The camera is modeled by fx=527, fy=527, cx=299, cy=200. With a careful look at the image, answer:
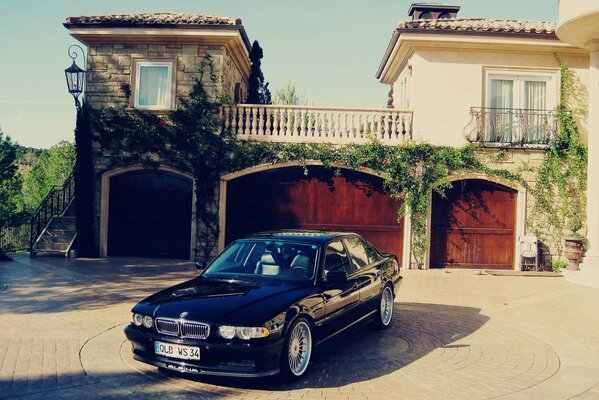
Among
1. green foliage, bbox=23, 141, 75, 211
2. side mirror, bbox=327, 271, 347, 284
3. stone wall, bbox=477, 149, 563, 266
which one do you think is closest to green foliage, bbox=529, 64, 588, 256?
stone wall, bbox=477, 149, 563, 266

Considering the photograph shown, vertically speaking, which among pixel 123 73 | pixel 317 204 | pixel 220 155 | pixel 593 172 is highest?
pixel 123 73

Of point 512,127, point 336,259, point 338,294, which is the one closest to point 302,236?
point 336,259

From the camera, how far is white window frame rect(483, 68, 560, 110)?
47.4ft

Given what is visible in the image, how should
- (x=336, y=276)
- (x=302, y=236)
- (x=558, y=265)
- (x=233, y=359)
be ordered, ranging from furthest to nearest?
(x=558, y=265) < (x=302, y=236) < (x=336, y=276) < (x=233, y=359)

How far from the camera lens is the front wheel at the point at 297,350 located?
199 inches

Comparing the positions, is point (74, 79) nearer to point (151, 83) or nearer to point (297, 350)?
point (151, 83)

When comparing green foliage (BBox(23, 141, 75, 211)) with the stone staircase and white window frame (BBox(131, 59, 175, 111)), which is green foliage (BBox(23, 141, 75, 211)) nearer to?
the stone staircase

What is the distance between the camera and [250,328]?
4.82 m

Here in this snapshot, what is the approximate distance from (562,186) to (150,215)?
11287 millimetres

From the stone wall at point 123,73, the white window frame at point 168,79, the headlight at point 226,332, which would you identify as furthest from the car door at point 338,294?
the white window frame at point 168,79

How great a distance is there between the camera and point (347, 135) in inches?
568

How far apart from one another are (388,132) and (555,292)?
5.89 m

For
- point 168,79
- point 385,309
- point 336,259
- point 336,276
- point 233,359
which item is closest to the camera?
point 233,359

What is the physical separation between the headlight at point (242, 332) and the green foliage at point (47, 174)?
36.6 m
